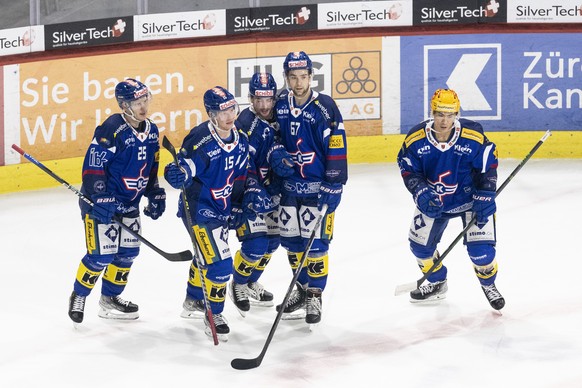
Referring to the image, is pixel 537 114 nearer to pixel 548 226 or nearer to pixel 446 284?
pixel 548 226

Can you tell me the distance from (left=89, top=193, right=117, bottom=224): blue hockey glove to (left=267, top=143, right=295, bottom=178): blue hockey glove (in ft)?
2.91

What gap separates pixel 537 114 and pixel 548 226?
6.33 feet

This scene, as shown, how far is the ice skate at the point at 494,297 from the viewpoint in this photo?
21.2 feet

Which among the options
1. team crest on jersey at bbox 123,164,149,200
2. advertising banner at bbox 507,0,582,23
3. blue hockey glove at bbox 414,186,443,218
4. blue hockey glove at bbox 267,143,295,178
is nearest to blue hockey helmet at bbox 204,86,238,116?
blue hockey glove at bbox 267,143,295,178

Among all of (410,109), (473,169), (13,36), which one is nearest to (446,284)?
(473,169)

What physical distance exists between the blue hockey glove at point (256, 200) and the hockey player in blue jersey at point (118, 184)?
1.65 feet

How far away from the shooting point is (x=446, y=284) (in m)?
6.87

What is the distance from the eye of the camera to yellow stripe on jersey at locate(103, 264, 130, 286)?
21.6 ft

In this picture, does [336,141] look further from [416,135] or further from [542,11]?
[542,11]

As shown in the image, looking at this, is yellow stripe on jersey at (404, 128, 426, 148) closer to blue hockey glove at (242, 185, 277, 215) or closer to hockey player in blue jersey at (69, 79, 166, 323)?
blue hockey glove at (242, 185, 277, 215)

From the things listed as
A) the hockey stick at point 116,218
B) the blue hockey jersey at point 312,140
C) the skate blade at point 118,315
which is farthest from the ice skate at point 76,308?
the blue hockey jersey at point 312,140

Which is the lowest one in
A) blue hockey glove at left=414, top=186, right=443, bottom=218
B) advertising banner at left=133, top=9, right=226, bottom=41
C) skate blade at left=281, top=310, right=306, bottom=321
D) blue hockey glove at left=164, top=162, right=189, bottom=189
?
skate blade at left=281, top=310, right=306, bottom=321

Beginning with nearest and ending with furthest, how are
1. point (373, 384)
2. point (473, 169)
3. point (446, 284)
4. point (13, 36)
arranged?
point (373, 384), point (473, 169), point (446, 284), point (13, 36)

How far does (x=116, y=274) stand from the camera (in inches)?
259
